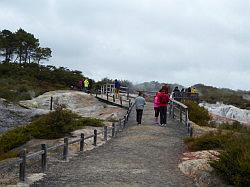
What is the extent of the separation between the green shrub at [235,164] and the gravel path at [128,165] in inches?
39.5

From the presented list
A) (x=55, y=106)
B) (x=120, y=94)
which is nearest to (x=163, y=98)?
(x=55, y=106)

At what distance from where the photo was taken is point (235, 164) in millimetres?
12766

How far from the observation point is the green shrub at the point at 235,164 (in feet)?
40.5

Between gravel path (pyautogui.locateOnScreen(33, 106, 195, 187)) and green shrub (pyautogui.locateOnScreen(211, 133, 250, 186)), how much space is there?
1003mm

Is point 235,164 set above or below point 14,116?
below

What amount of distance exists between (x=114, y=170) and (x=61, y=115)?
Result: 30.4 ft

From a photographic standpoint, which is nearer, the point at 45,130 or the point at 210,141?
the point at 210,141

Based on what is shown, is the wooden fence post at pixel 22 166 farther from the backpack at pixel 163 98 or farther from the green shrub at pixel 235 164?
the backpack at pixel 163 98

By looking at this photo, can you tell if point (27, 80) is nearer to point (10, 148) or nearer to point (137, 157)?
point (10, 148)

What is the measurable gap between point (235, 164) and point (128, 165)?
12.8 ft

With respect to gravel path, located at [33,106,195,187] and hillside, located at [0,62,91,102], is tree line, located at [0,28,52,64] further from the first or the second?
gravel path, located at [33,106,195,187]

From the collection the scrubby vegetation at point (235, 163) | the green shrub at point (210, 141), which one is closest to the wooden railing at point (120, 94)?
the green shrub at point (210, 141)

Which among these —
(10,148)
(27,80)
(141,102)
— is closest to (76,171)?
(10,148)

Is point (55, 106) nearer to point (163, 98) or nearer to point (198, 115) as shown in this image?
point (198, 115)
